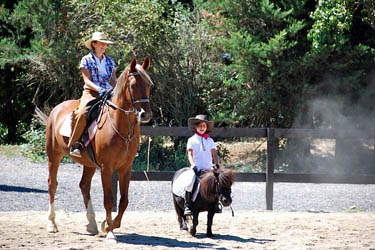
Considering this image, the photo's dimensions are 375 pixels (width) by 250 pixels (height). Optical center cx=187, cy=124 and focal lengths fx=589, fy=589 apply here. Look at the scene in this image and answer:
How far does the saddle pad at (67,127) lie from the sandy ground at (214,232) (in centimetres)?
139

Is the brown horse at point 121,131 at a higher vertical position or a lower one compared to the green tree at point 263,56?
lower

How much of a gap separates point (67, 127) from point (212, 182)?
2275 millimetres

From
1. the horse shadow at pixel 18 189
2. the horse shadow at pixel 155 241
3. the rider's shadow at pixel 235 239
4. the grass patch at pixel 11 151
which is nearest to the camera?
the horse shadow at pixel 155 241

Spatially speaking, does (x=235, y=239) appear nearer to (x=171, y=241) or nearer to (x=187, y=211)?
(x=187, y=211)

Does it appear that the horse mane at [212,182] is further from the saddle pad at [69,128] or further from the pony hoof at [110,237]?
the saddle pad at [69,128]

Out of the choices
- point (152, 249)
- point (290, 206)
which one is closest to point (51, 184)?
point (152, 249)

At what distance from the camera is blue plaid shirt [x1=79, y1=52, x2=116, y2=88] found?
8.21 meters

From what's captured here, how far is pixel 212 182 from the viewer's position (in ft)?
25.3

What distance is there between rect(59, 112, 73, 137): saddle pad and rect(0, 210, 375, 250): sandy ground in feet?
4.55

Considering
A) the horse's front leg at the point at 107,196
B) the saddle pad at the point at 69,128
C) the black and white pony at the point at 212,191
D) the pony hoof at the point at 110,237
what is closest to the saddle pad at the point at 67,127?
the saddle pad at the point at 69,128

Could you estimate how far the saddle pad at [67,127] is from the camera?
328 inches

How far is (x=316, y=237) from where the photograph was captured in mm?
7980

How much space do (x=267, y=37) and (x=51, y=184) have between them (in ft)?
26.8

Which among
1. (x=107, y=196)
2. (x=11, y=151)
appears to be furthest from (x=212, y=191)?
(x=11, y=151)
